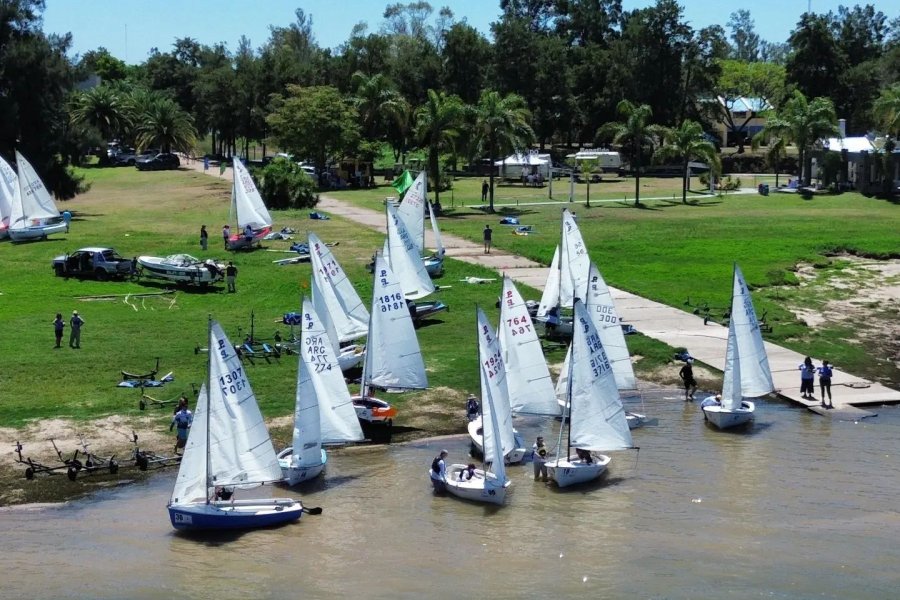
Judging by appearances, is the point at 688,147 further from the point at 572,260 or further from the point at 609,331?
the point at 609,331

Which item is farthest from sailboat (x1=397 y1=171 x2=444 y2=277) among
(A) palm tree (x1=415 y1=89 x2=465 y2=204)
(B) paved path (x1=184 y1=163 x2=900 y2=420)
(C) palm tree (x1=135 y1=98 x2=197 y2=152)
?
(C) palm tree (x1=135 y1=98 x2=197 y2=152)

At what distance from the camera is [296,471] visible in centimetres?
3375

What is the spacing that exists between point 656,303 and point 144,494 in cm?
2850

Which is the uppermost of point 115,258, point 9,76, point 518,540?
point 9,76

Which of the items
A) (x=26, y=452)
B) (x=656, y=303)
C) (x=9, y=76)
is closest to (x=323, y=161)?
(x=9, y=76)

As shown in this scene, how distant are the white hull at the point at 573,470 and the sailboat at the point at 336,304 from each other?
10.5 m

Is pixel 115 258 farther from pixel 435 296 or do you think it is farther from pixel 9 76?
pixel 9 76

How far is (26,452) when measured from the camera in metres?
35.2

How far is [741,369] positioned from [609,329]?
14.9 feet

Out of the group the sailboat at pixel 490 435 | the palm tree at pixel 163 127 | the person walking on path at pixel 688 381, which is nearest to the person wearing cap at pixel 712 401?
the person walking on path at pixel 688 381

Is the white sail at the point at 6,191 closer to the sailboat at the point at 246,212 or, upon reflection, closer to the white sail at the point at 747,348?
the sailboat at the point at 246,212

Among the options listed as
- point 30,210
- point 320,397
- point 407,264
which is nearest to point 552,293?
point 407,264

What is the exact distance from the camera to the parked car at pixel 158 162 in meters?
113

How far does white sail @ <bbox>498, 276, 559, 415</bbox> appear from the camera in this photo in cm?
3809
